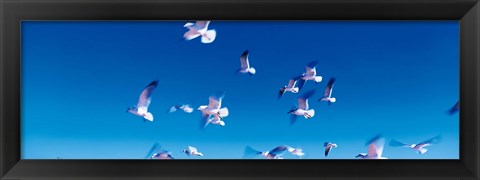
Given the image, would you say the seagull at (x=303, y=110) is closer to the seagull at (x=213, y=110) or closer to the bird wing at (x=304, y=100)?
the bird wing at (x=304, y=100)

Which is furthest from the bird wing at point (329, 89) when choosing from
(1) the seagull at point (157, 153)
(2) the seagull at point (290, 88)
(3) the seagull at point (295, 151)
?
(1) the seagull at point (157, 153)

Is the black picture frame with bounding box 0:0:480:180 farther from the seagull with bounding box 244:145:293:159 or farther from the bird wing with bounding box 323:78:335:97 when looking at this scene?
the bird wing with bounding box 323:78:335:97

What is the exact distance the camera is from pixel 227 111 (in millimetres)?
1333

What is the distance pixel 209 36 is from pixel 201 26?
45 millimetres

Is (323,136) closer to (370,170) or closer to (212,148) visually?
(370,170)

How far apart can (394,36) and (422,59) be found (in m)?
0.13

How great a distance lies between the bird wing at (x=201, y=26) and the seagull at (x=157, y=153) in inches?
16.8

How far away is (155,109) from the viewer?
4.36 feet

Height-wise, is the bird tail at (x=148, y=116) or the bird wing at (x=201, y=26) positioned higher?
the bird wing at (x=201, y=26)

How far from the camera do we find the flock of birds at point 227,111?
1.31 metres

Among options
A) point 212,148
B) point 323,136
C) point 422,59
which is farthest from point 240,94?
point 422,59

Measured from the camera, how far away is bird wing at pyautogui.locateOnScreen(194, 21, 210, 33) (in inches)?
51.1

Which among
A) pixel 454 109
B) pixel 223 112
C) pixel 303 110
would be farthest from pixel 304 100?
pixel 454 109

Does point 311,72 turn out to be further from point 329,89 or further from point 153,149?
point 153,149
